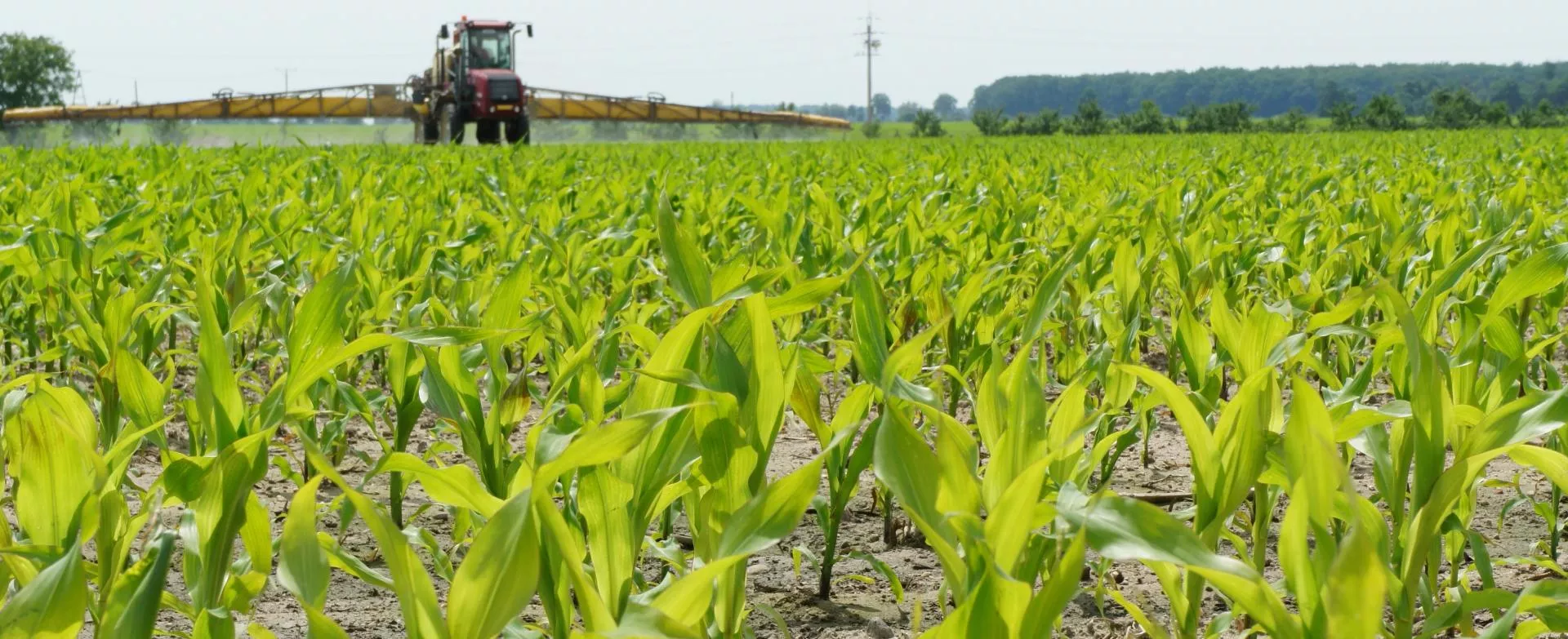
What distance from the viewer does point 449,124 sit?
70.7ft

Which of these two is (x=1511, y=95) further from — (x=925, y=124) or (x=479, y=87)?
(x=479, y=87)

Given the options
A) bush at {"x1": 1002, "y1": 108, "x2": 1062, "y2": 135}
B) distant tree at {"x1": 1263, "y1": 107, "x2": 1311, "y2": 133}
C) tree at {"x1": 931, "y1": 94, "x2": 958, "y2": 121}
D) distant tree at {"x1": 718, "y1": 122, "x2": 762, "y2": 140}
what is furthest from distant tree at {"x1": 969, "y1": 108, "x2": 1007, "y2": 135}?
tree at {"x1": 931, "y1": 94, "x2": 958, "y2": 121}

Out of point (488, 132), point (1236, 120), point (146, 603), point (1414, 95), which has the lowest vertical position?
point (146, 603)

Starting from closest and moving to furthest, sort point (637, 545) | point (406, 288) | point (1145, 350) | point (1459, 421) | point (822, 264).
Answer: point (637, 545), point (1459, 421), point (406, 288), point (822, 264), point (1145, 350)

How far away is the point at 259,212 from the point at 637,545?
11.6 feet

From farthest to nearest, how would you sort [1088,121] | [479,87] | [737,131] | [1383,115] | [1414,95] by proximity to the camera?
[1414,95], [1088,121], [1383,115], [737,131], [479,87]

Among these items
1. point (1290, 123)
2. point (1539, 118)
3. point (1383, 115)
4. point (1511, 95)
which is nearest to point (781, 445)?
point (1383, 115)

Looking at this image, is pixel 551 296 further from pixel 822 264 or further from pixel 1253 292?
pixel 1253 292

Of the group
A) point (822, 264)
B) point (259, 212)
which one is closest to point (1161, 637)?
point (822, 264)

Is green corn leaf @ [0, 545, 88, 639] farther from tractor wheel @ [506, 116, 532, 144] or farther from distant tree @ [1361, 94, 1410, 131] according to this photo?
distant tree @ [1361, 94, 1410, 131]

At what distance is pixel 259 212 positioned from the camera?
452 centimetres

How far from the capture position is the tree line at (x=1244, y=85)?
13512cm

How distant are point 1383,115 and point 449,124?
93.9 feet

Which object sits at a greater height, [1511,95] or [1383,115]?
[1511,95]
